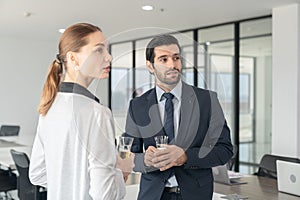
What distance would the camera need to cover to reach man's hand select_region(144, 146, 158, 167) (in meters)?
1.31

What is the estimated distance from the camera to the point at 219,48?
621 cm

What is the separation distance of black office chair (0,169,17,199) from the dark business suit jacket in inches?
133

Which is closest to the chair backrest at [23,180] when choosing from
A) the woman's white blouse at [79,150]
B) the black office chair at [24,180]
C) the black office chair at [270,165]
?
the black office chair at [24,180]

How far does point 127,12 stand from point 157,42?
162 inches

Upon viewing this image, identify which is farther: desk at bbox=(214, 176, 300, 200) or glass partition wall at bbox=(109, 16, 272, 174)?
glass partition wall at bbox=(109, 16, 272, 174)

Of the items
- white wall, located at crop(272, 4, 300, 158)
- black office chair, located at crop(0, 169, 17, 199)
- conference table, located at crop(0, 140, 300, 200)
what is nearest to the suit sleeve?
conference table, located at crop(0, 140, 300, 200)

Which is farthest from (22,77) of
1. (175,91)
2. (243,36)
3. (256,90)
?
(175,91)

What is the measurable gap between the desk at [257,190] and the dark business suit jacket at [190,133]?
1.28 metres

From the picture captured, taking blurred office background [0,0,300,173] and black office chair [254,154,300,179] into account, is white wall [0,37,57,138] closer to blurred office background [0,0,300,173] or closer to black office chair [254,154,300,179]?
blurred office background [0,0,300,173]

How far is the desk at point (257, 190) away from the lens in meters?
2.65

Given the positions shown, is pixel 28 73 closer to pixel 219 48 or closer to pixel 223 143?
pixel 219 48

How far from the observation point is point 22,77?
27.7 ft

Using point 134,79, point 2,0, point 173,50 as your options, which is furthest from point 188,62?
point 2,0

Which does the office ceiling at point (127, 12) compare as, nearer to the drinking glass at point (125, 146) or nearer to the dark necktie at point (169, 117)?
the dark necktie at point (169, 117)
